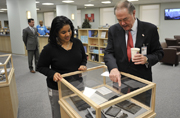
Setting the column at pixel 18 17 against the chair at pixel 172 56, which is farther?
the column at pixel 18 17

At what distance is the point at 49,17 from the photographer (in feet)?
56.7

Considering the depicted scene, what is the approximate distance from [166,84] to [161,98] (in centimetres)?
90

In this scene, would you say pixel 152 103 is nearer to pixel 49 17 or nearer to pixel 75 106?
pixel 75 106

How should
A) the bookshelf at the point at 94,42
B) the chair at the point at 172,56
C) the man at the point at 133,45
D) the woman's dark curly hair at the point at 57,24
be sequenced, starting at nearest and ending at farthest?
the man at the point at 133,45 → the woman's dark curly hair at the point at 57,24 → the chair at the point at 172,56 → the bookshelf at the point at 94,42

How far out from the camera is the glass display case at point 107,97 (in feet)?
3.15

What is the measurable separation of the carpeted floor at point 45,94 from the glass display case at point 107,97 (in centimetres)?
23

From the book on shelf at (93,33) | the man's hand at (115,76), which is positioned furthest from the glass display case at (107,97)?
the book on shelf at (93,33)

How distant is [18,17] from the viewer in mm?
7453

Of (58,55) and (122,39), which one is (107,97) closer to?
(122,39)

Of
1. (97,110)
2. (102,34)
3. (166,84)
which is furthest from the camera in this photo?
(102,34)

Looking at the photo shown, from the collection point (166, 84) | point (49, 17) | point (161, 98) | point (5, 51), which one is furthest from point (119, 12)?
point (49, 17)

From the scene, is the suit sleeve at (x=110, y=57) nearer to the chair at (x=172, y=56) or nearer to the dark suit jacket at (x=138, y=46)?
the dark suit jacket at (x=138, y=46)

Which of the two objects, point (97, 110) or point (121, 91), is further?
point (121, 91)

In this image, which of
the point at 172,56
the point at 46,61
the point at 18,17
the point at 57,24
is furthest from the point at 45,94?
the point at 18,17
